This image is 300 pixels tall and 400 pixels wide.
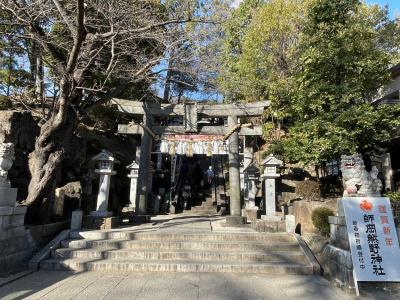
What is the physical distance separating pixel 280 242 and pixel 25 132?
9.74 m

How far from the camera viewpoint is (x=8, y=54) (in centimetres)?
1381

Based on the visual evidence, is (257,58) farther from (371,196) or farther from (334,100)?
(371,196)

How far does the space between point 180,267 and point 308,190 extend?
9484 mm

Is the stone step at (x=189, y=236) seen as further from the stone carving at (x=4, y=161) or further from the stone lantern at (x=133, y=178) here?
the stone lantern at (x=133, y=178)

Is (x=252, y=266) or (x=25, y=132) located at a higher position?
(x=25, y=132)

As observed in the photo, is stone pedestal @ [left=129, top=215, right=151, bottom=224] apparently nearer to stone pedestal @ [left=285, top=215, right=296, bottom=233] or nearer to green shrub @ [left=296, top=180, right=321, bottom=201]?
stone pedestal @ [left=285, top=215, right=296, bottom=233]

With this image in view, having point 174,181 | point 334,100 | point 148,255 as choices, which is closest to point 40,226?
point 148,255

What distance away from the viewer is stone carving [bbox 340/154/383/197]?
6023mm

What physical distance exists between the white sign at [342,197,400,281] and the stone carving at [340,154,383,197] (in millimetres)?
308

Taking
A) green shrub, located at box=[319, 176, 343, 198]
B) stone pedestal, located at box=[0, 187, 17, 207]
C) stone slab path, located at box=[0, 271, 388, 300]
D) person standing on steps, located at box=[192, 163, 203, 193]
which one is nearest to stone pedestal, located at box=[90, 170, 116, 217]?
stone pedestal, located at box=[0, 187, 17, 207]

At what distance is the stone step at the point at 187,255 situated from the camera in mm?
7137

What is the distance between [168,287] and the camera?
554cm

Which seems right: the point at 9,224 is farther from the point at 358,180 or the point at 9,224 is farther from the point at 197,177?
the point at 197,177

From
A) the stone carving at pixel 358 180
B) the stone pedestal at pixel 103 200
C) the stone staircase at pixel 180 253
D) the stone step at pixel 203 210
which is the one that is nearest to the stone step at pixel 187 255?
the stone staircase at pixel 180 253
